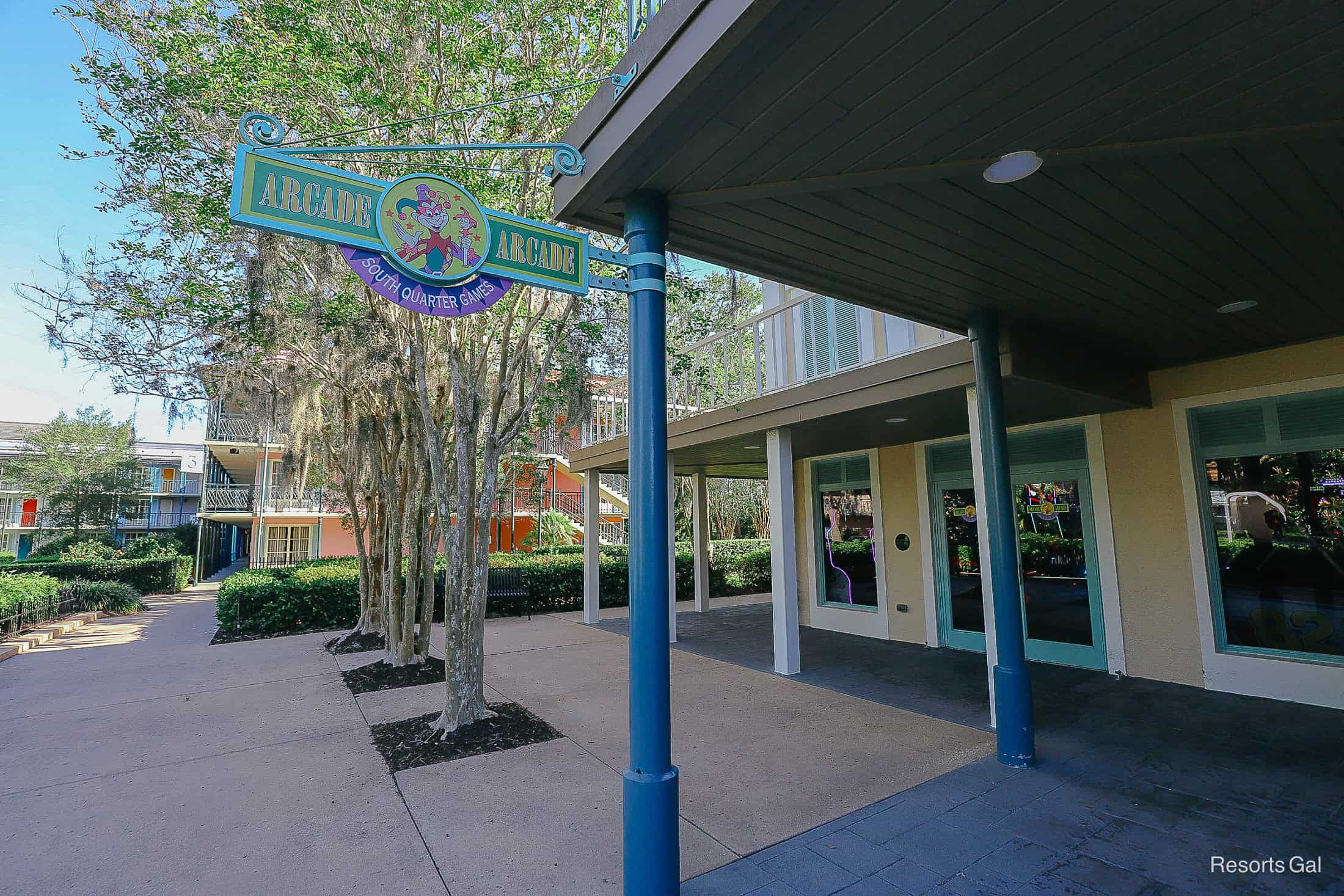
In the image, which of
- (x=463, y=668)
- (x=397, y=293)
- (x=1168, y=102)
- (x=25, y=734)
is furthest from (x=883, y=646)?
(x=25, y=734)

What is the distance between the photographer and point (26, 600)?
977 cm

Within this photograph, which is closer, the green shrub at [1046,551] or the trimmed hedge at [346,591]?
the green shrub at [1046,551]

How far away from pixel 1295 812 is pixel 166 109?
9.68m

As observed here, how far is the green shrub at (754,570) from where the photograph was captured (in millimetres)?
15188

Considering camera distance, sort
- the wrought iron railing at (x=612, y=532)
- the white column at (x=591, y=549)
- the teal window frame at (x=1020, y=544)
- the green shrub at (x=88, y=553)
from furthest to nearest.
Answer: the wrought iron railing at (x=612, y=532) → the green shrub at (x=88, y=553) → the white column at (x=591, y=549) → the teal window frame at (x=1020, y=544)

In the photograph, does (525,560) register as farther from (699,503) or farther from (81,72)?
(81,72)

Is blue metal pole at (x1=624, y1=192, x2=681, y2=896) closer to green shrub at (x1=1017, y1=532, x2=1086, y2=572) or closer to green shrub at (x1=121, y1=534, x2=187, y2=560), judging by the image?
green shrub at (x1=1017, y1=532, x2=1086, y2=572)

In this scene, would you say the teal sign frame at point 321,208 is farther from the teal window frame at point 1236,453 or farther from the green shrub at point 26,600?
the green shrub at point 26,600

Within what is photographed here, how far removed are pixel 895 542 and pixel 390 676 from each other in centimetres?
663

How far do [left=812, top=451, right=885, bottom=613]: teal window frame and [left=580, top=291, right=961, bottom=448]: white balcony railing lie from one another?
192cm

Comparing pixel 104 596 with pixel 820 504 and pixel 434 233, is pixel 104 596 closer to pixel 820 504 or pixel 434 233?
pixel 820 504

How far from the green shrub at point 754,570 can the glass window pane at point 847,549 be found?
556cm

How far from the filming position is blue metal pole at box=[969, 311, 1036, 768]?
13.5ft

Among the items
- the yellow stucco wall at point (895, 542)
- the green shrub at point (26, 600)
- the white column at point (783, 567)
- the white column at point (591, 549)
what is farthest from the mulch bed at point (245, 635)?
the yellow stucco wall at point (895, 542)
